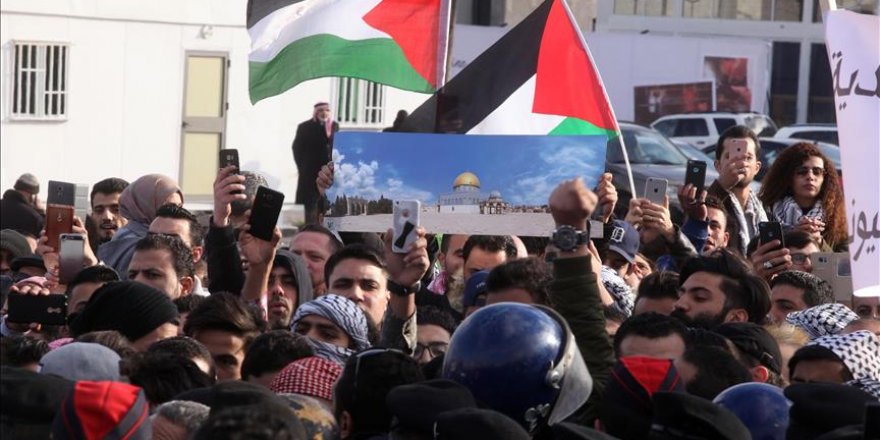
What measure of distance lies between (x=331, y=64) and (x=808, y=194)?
2859 mm

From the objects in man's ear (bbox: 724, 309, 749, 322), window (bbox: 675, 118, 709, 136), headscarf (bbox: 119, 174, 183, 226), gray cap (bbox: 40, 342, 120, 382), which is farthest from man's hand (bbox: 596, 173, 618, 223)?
window (bbox: 675, 118, 709, 136)

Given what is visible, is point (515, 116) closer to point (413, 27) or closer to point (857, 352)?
point (413, 27)

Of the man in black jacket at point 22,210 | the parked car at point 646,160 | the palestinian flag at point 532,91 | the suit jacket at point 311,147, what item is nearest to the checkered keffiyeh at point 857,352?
the palestinian flag at point 532,91

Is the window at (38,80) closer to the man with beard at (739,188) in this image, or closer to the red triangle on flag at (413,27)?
the red triangle on flag at (413,27)

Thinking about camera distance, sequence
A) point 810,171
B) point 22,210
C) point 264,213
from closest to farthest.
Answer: point 264,213 → point 810,171 → point 22,210

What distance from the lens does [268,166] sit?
2303 centimetres

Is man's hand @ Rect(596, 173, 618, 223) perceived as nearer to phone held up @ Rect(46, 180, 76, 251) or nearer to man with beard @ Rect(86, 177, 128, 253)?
phone held up @ Rect(46, 180, 76, 251)

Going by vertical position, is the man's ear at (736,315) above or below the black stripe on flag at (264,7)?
below

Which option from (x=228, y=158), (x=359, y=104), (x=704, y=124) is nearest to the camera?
(x=228, y=158)

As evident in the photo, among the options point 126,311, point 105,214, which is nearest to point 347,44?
point 105,214

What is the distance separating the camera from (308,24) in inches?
366

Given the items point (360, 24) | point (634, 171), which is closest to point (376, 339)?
point (360, 24)

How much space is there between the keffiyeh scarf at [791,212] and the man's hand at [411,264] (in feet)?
13.8

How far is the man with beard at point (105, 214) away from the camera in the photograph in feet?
32.8
